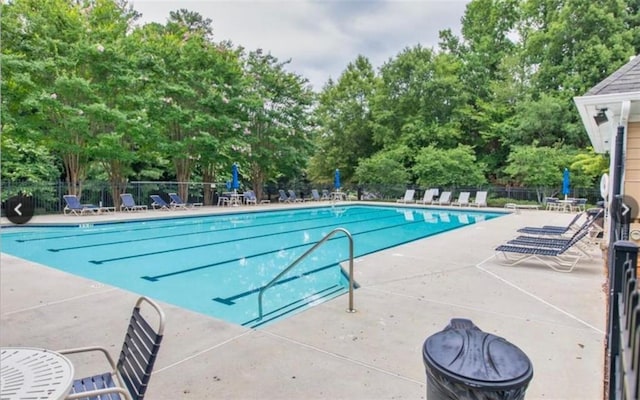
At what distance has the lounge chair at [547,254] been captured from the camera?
5.84 metres

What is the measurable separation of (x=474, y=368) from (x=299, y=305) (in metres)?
3.92

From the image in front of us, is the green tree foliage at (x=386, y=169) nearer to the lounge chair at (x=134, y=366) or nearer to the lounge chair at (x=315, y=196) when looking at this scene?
the lounge chair at (x=315, y=196)

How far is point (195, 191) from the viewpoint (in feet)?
61.8

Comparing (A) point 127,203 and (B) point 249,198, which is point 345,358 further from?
(B) point 249,198

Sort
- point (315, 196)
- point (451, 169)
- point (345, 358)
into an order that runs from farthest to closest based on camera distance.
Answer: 1. point (315, 196)
2. point (451, 169)
3. point (345, 358)

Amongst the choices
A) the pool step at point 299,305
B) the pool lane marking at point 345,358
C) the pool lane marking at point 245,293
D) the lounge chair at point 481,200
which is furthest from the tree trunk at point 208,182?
the pool lane marking at point 345,358

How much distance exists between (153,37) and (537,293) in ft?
59.5

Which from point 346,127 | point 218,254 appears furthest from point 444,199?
point 218,254

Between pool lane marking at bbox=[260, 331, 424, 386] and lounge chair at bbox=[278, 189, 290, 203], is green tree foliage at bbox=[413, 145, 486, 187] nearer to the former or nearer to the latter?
lounge chair at bbox=[278, 189, 290, 203]

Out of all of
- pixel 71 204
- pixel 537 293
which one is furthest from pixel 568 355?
pixel 71 204

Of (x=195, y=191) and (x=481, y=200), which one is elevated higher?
(x=195, y=191)

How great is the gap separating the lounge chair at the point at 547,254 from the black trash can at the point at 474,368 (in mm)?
5165

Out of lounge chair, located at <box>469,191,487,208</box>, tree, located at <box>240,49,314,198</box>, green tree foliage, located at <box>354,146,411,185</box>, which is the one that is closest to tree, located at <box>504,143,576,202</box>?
lounge chair, located at <box>469,191,487,208</box>

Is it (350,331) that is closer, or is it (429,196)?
(350,331)
